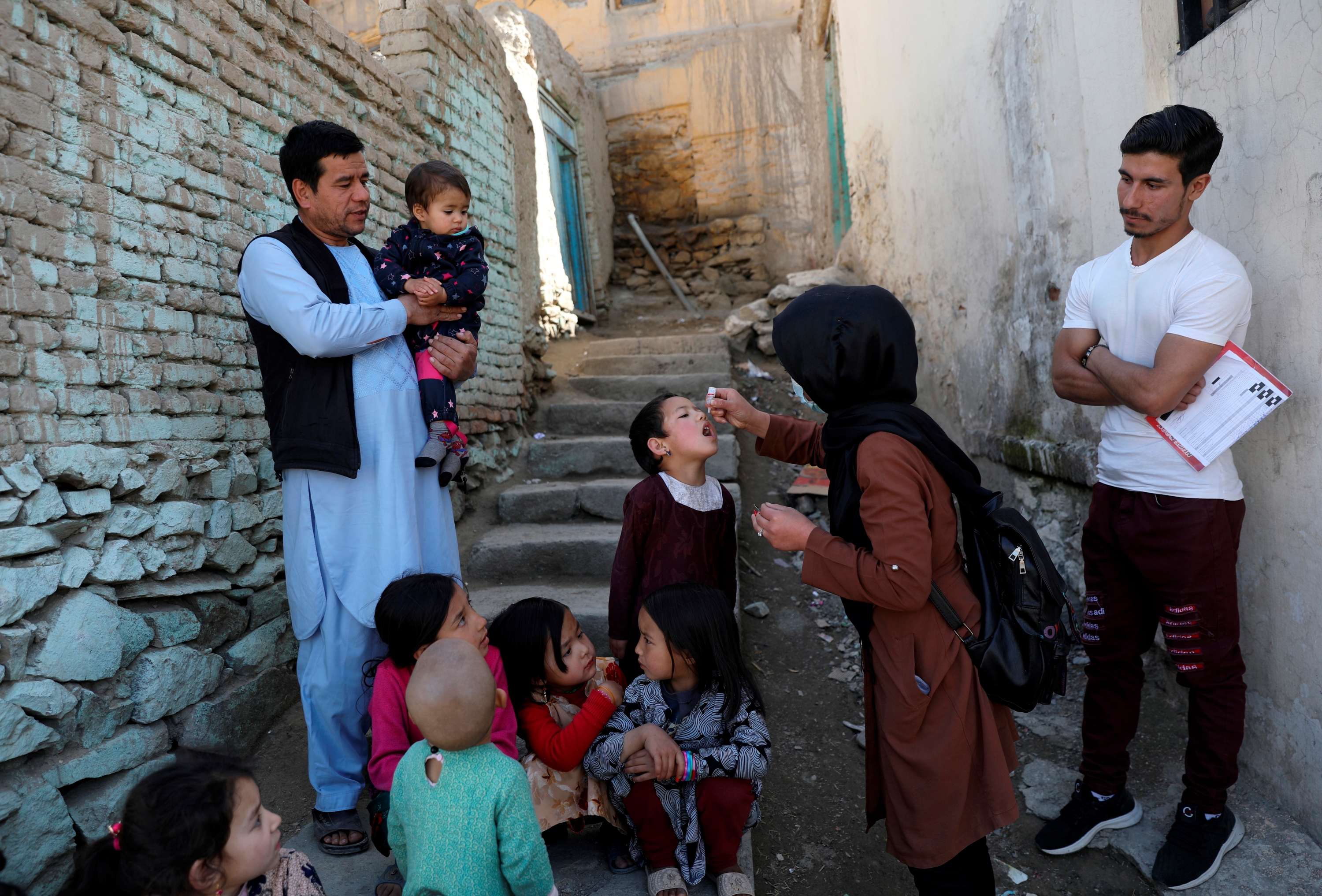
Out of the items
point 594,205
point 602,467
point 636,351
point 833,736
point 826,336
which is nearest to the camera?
point 826,336

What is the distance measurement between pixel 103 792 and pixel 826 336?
2.30 meters

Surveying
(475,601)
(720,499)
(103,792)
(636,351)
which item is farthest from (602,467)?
(103,792)

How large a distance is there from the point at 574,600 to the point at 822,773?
1334 millimetres

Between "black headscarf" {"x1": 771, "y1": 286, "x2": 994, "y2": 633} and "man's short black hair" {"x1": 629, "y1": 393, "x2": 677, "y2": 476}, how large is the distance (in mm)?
763

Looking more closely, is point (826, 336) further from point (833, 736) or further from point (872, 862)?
point (833, 736)

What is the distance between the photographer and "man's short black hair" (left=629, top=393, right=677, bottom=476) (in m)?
2.54

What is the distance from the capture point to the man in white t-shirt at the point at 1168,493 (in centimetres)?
202

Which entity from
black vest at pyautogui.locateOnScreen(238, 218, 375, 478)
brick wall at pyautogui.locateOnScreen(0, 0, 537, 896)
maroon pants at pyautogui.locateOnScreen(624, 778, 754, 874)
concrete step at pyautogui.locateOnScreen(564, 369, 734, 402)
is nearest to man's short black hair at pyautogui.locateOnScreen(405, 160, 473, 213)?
black vest at pyautogui.locateOnScreen(238, 218, 375, 478)

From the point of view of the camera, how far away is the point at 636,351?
21.8 feet

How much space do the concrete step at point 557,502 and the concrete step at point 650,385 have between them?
1270 mm

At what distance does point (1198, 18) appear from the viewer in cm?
243

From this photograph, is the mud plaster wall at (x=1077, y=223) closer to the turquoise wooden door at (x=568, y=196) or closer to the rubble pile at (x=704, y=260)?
the turquoise wooden door at (x=568, y=196)

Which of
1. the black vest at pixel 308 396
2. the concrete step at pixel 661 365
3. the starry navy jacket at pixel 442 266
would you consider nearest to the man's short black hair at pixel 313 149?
the black vest at pixel 308 396

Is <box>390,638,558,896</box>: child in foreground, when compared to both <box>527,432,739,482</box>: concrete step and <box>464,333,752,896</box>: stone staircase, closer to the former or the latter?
<box>464,333,752,896</box>: stone staircase
